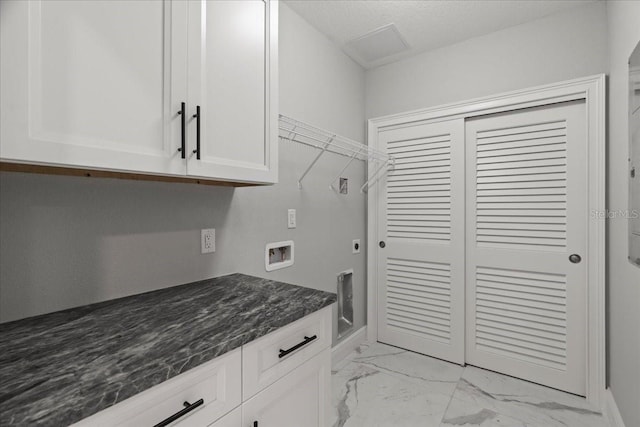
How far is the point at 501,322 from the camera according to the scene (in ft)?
7.55

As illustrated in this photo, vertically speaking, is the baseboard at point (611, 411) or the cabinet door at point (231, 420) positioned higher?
the cabinet door at point (231, 420)

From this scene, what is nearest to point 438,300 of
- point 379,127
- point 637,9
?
point 379,127

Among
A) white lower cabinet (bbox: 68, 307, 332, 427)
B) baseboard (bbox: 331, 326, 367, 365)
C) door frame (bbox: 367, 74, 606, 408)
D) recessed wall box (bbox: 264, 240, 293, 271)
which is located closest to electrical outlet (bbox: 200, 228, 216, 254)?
recessed wall box (bbox: 264, 240, 293, 271)

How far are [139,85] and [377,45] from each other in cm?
205

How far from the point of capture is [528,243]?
2205 millimetres

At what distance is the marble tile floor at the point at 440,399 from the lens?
1.81 meters

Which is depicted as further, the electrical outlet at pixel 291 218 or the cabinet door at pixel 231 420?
the electrical outlet at pixel 291 218

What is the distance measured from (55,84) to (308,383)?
127 cm

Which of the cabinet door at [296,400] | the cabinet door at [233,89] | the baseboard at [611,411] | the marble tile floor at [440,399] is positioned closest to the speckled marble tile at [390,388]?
the marble tile floor at [440,399]

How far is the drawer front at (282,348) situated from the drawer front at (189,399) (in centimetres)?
4

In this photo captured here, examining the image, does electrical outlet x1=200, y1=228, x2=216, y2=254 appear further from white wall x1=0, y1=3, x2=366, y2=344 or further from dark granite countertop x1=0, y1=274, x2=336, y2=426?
dark granite countertop x1=0, y1=274, x2=336, y2=426

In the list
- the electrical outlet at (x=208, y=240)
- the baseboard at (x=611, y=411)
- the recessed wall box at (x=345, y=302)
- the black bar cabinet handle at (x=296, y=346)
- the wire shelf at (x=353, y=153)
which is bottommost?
the baseboard at (x=611, y=411)

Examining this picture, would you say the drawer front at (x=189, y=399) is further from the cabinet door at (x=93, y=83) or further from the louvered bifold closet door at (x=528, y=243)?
the louvered bifold closet door at (x=528, y=243)

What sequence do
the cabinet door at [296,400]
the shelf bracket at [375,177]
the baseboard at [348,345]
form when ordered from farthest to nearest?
1. the shelf bracket at [375,177]
2. the baseboard at [348,345]
3. the cabinet door at [296,400]
